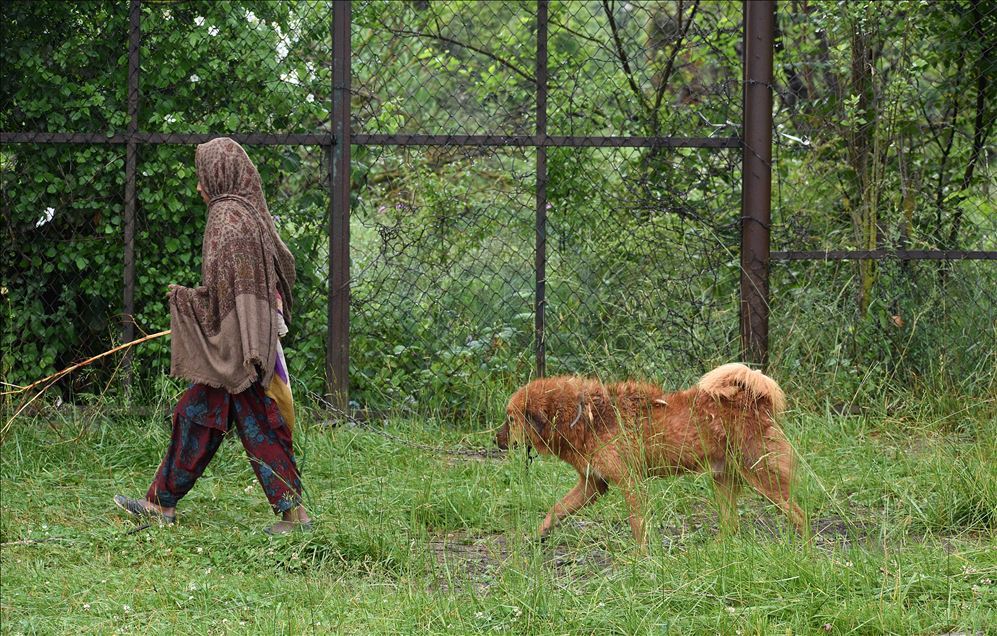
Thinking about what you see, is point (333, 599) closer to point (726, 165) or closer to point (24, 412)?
point (24, 412)

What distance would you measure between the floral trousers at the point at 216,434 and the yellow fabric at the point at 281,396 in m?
0.03

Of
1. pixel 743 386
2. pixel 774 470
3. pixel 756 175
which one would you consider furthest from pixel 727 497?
pixel 756 175

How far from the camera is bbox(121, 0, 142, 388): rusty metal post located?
6578 mm

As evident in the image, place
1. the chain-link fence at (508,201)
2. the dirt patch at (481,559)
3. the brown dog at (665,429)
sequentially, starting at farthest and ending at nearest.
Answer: the chain-link fence at (508,201) < the brown dog at (665,429) < the dirt patch at (481,559)

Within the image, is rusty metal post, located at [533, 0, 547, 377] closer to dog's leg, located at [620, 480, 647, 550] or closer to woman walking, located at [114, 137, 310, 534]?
woman walking, located at [114, 137, 310, 534]

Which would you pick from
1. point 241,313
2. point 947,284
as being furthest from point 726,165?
point 241,313

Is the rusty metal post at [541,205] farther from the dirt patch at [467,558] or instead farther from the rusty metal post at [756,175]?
the dirt patch at [467,558]

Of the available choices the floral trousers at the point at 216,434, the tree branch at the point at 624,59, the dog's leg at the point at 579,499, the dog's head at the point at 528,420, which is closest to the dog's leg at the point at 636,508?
the dog's leg at the point at 579,499

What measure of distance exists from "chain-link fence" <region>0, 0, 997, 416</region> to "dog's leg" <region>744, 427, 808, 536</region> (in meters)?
1.78

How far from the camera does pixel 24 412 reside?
6.57 metres

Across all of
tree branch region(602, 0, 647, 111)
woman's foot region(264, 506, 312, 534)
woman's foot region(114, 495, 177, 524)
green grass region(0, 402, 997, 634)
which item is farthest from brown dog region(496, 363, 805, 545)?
tree branch region(602, 0, 647, 111)

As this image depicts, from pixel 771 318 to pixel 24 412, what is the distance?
4.24 meters

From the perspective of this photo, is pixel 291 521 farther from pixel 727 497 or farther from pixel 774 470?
pixel 774 470

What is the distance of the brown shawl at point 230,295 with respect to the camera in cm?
509
